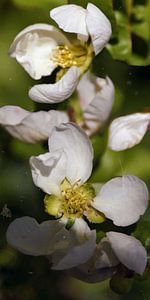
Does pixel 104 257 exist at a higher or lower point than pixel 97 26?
lower

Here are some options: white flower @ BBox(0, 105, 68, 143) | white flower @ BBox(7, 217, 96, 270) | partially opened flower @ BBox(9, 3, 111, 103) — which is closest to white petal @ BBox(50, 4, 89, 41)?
partially opened flower @ BBox(9, 3, 111, 103)

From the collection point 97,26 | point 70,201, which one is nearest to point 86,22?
point 97,26

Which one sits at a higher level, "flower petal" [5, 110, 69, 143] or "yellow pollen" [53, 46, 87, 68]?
"yellow pollen" [53, 46, 87, 68]

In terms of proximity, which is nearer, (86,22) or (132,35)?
(86,22)

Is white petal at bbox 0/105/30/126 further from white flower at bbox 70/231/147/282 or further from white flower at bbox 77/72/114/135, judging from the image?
white flower at bbox 70/231/147/282

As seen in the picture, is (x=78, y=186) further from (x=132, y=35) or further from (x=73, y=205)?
(x=132, y=35)

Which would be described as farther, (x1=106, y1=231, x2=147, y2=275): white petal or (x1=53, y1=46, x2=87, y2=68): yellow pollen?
(x1=53, y1=46, x2=87, y2=68): yellow pollen
